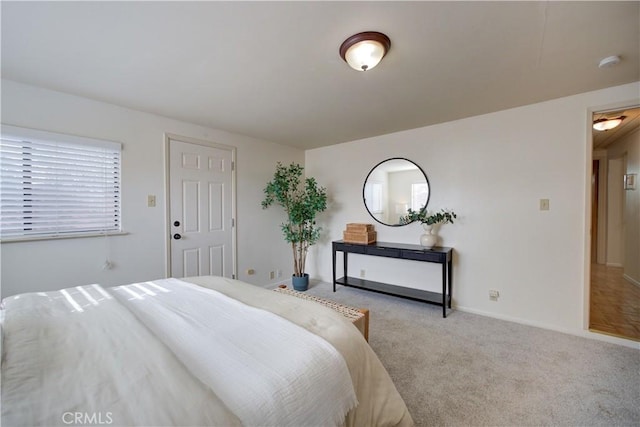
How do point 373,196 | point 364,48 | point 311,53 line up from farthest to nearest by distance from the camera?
point 373,196
point 311,53
point 364,48

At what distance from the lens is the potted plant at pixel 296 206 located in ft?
12.7

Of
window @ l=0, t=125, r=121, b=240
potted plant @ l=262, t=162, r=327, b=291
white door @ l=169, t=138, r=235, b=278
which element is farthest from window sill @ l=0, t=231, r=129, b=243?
potted plant @ l=262, t=162, r=327, b=291

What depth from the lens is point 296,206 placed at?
3.88 metres

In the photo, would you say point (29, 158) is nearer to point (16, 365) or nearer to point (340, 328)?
point (16, 365)

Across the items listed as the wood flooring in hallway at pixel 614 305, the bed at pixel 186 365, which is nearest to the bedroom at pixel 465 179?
the wood flooring in hallway at pixel 614 305

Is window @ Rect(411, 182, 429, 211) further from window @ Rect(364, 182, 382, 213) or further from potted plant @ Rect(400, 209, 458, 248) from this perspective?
window @ Rect(364, 182, 382, 213)

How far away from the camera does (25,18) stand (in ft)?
4.72

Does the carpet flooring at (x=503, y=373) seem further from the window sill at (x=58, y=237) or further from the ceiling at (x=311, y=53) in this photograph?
the window sill at (x=58, y=237)

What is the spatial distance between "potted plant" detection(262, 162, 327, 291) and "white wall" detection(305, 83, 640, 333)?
122 cm

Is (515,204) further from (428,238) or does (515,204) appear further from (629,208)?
Result: (629,208)

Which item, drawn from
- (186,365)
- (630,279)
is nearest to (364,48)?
(186,365)

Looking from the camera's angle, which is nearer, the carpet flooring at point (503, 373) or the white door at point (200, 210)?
the carpet flooring at point (503, 373)

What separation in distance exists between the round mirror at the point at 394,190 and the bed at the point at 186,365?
7.88 ft

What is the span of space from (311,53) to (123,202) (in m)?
2.37
